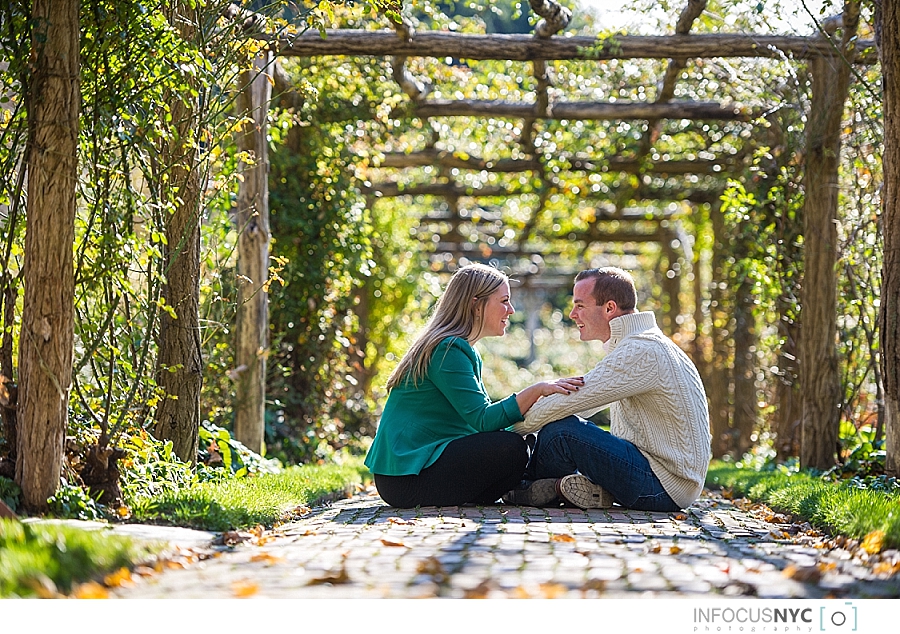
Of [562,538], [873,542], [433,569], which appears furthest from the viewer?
[562,538]

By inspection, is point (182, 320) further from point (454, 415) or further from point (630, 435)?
point (630, 435)

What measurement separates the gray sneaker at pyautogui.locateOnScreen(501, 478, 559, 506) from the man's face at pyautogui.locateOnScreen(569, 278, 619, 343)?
751 mm

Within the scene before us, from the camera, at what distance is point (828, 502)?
4496mm

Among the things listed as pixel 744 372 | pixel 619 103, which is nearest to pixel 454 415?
pixel 619 103

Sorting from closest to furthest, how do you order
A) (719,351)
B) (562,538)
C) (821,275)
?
(562,538)
(821,275)
(719,351)

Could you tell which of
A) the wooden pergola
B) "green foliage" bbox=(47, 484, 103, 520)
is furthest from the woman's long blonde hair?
"green foliage" bbox=(47, 484, 103, 520)

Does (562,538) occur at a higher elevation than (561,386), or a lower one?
lower

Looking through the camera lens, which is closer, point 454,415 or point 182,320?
point 454,415

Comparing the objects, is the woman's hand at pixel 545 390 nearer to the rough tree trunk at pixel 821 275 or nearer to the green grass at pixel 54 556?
the green grass at pixel 54 556

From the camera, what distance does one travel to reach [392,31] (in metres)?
7.41

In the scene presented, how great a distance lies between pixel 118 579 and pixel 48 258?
5.00 feet

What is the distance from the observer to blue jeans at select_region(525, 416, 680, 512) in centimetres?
465

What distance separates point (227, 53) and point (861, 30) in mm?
5316

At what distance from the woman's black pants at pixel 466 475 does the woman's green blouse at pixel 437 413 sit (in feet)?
0.20
